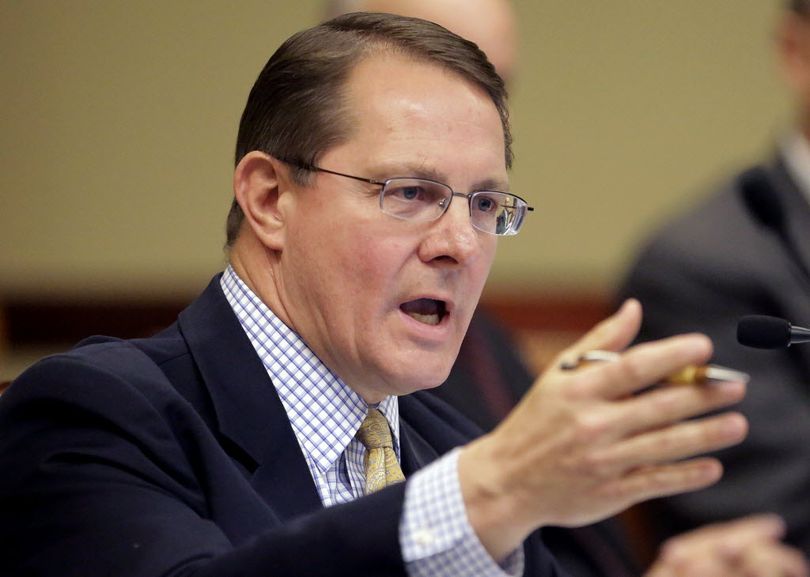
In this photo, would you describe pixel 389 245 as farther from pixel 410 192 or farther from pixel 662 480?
pixel 662 480

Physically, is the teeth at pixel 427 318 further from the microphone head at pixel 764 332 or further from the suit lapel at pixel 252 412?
the microphone head at pixel 764 332

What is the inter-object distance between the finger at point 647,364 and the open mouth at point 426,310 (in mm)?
719

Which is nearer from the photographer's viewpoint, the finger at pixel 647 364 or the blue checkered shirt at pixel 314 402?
the finger at pixel 647 364

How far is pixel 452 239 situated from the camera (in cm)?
A: 196

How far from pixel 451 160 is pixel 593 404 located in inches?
29.5

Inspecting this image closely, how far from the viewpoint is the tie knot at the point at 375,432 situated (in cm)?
202

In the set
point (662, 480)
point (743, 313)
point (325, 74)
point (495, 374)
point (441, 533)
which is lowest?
point (495, 374)

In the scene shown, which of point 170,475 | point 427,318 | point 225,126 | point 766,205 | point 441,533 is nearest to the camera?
point 441,533

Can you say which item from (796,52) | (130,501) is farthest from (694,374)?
(796,52)

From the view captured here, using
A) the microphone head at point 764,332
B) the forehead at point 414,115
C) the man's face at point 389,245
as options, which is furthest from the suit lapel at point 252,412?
the microphone head at point 764,332

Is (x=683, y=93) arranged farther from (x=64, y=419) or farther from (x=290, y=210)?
(x=64, y=419)

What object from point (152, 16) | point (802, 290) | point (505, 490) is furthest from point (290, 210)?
point (152, 16)

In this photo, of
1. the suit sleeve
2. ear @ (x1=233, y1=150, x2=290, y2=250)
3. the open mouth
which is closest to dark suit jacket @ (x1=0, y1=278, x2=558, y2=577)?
the suit sleeve

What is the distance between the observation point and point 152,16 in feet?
16.5
